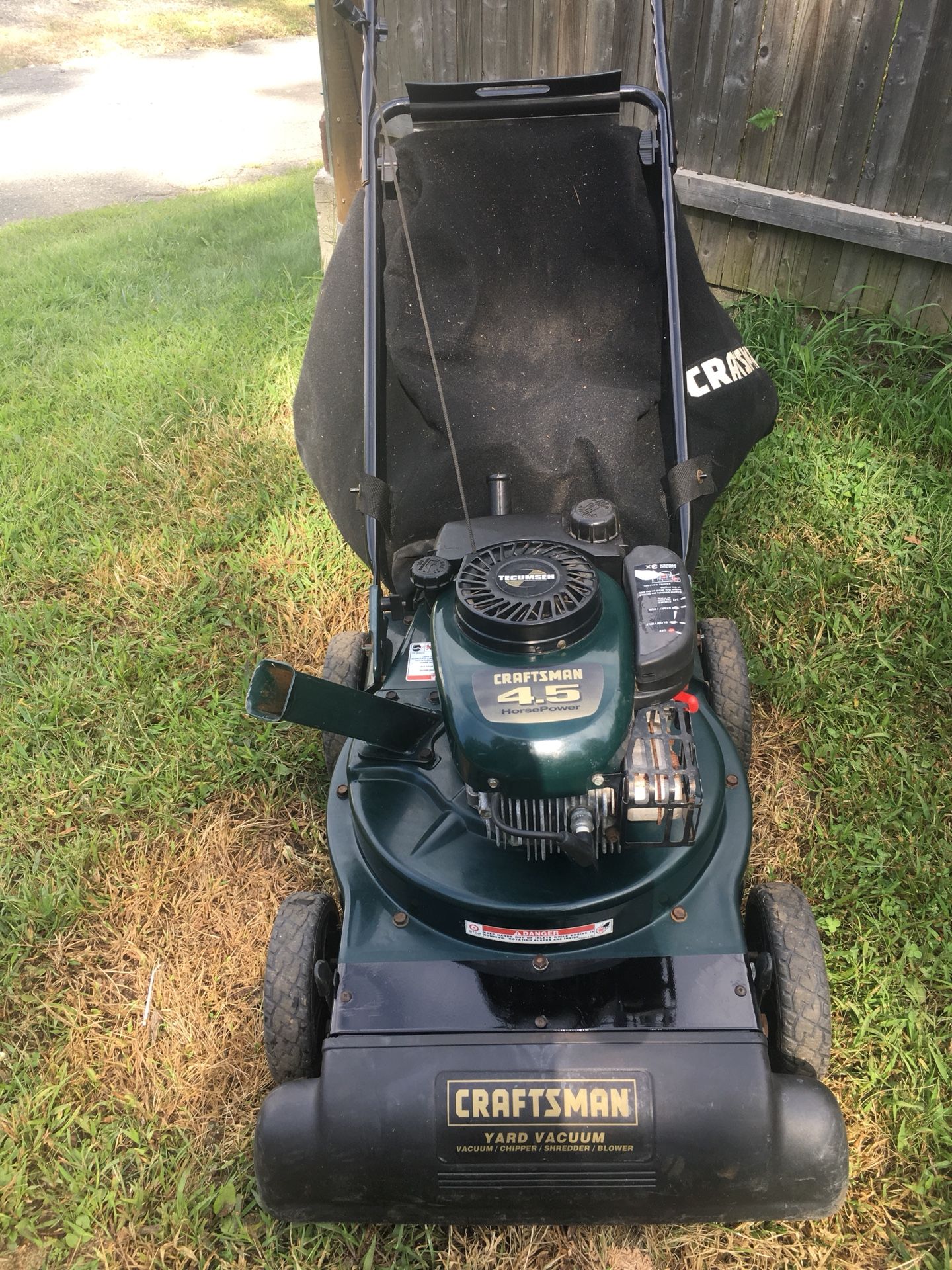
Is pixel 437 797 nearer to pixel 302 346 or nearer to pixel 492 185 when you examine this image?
pixel 492 185

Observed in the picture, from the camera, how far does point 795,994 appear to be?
1.67 meters

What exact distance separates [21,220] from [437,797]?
6702mm

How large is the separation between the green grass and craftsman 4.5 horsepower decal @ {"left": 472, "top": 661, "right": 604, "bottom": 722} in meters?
0.92

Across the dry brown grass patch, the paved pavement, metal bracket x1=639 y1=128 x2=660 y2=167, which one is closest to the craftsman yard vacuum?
metal bracket x1=639 y1=128 x2=660 y2=167

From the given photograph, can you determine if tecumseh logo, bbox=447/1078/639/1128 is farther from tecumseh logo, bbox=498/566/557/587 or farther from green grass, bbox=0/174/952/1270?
tecumseh logo, bbox=498/566/557/587

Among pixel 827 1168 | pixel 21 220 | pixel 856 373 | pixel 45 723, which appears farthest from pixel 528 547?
pixel 21 220

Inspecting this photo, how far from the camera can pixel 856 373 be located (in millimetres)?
3391

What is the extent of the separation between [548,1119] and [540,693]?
628 mm

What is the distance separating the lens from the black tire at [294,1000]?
1.72m

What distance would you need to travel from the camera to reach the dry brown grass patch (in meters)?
1.97

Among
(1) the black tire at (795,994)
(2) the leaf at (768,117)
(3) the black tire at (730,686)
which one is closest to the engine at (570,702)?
(1) the black tire at (795,994)

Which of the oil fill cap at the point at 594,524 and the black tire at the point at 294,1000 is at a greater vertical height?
the oil fill cap at the point at 594,524

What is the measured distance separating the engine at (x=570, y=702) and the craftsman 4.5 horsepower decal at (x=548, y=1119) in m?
0.33

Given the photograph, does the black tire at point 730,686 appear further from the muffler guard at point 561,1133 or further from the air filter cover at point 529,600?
the muffler guard at point 561,1133
